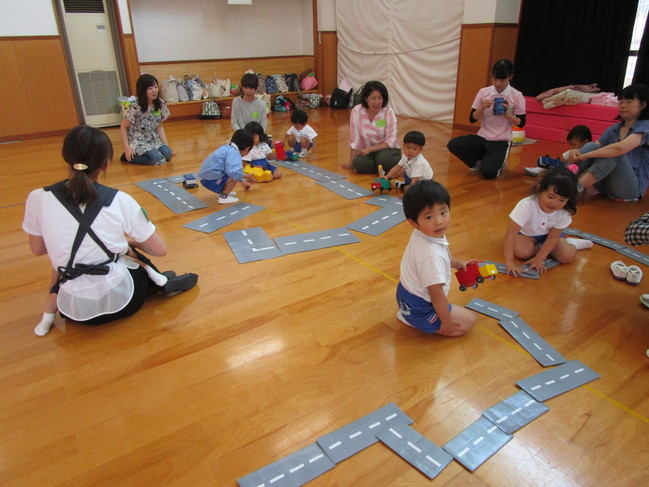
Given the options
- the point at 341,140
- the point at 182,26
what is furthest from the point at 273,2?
the point at 341,140

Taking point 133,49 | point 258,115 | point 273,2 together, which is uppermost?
point 273,2

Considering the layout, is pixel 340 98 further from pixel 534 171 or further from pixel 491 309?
pixel 491 309

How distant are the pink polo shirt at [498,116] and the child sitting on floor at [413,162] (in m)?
0.92

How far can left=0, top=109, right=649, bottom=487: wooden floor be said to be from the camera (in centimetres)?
130

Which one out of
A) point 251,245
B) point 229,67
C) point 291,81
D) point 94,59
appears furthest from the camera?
point 291,81

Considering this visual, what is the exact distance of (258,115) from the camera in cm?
448

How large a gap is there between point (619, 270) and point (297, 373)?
169cm

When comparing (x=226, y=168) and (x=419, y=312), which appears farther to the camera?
(x=226, y=168)

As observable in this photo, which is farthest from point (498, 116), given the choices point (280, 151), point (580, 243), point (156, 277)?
point (156, 277)

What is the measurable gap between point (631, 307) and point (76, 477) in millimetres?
2215

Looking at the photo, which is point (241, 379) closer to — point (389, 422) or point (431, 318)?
point (389, 422)

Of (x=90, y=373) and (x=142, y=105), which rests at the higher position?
(x=142, y=105)

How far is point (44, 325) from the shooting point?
188 centimetres

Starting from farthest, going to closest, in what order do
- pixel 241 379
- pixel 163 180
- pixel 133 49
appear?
pixel 133 49
pixel 163 180
pixel 241 379
